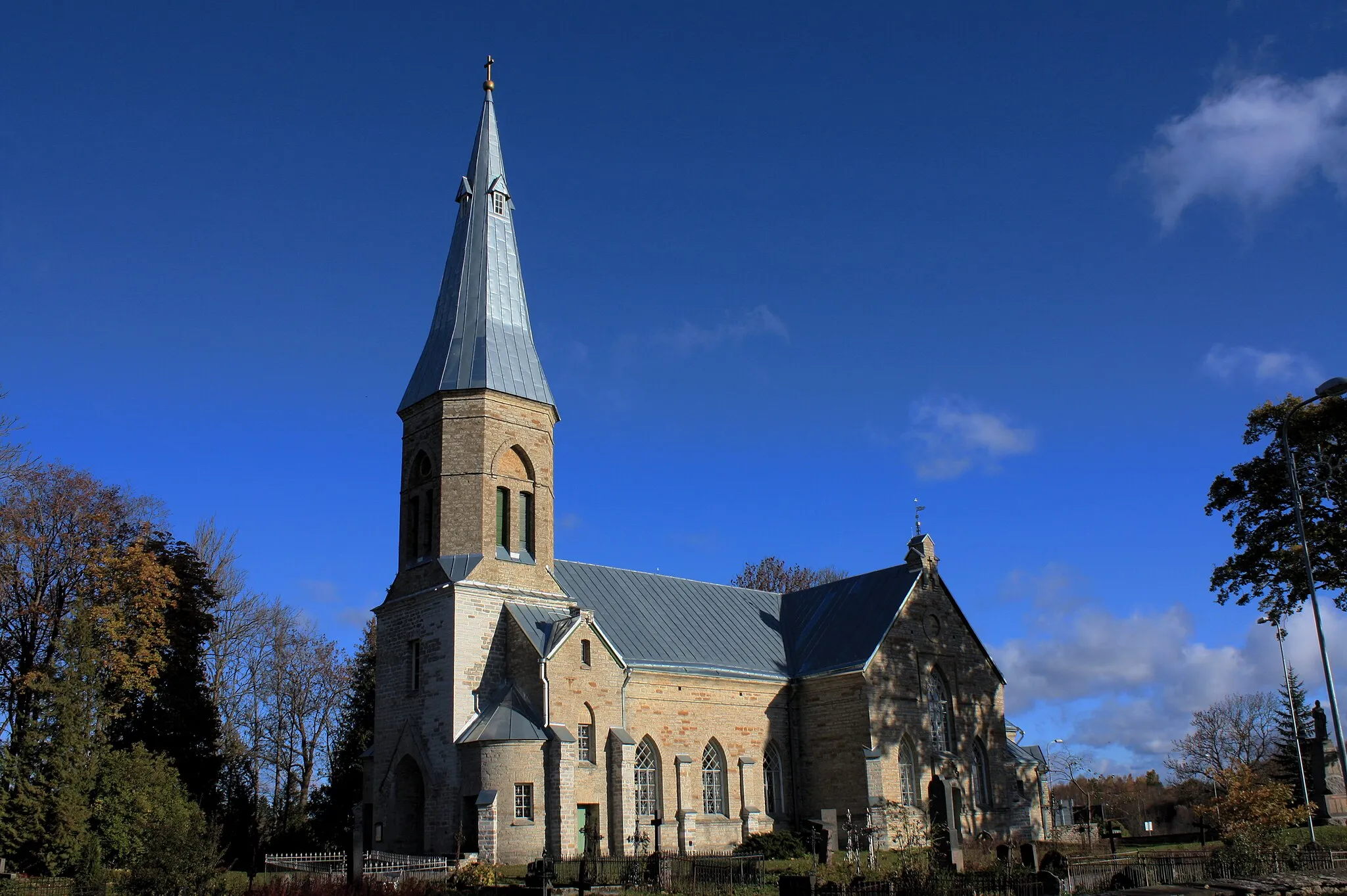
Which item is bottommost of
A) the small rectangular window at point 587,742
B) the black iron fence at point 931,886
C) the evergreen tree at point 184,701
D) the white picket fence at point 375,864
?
the white picket fence at point 375,864

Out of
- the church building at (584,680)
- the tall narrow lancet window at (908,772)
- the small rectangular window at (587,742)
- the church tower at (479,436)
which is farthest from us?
the tall narrow lancet window at (908,772)

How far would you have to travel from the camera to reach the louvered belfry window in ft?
116

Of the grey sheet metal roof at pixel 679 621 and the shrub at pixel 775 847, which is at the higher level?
the grey sheet metal roof at pixel 679 621

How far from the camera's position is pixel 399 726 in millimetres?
32156

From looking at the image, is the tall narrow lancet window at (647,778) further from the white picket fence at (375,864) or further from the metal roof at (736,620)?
the white picket fence at (375,864)

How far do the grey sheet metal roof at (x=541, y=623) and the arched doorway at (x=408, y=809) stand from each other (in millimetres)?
5043

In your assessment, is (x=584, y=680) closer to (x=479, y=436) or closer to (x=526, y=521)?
(x=526, y=521)

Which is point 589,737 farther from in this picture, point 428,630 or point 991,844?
point 991,844

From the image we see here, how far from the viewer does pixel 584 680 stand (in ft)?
103

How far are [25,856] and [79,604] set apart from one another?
719 centimetres

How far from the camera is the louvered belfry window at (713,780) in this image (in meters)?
35.2

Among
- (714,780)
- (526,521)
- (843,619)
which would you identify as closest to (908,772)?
(843,619)

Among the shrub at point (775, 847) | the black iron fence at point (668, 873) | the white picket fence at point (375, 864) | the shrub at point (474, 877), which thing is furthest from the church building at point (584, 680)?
the black iron fence at point (668, 873)

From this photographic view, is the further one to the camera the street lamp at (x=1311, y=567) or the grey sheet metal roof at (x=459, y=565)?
the grey sheet metal roof at (x=459, y=565)
